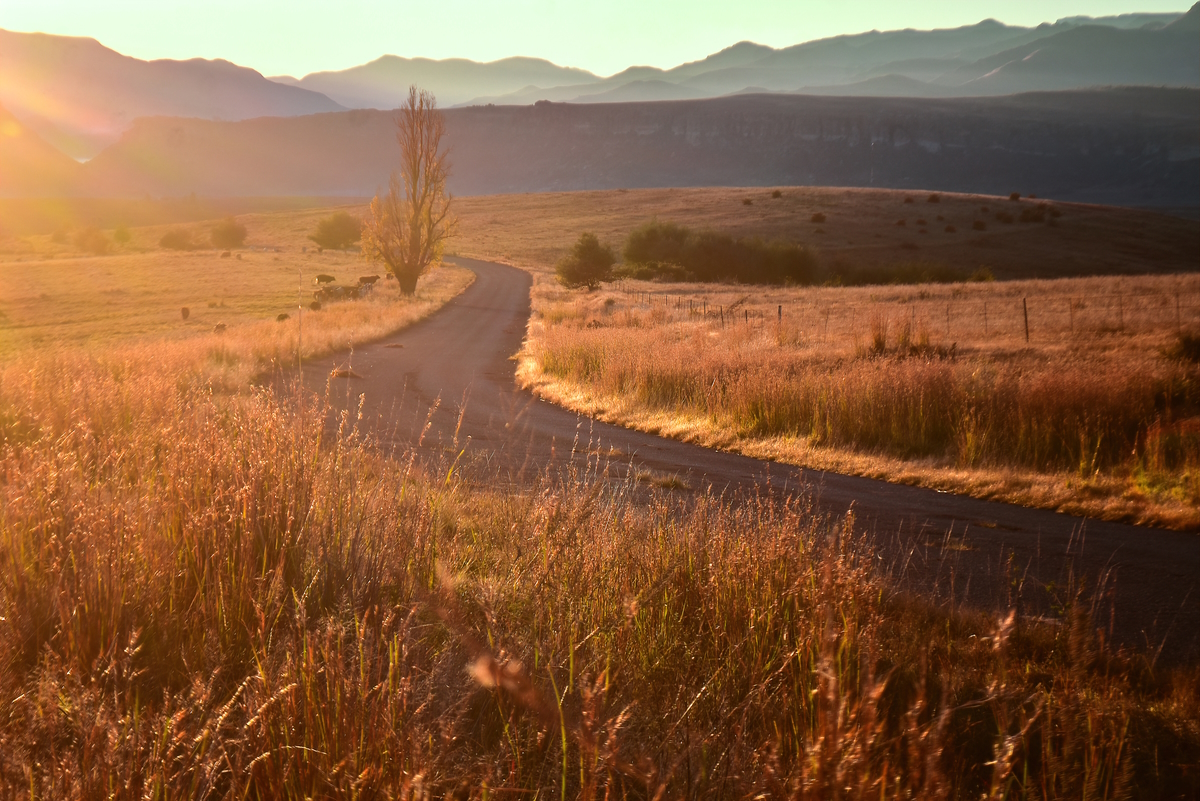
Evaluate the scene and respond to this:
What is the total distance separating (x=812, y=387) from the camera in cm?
1338

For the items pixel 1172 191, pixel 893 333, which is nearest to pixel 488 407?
pixel 893 333

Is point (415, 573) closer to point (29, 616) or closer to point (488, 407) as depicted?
point (29, 616)

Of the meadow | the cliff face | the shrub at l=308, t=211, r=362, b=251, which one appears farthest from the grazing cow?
the cliff face

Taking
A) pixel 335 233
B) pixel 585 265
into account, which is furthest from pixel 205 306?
pixel 335 233

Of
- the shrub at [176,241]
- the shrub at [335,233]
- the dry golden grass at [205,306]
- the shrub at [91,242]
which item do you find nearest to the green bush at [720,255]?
the dry golden grass at [205,306]

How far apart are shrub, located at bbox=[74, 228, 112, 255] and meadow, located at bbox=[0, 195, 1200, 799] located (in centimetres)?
9721

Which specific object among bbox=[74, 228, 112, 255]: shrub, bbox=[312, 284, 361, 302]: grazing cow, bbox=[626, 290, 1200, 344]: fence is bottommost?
bbox=[626, 290, 1200, 344]: fence

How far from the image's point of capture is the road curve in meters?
5.77

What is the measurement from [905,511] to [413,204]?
35934 mm

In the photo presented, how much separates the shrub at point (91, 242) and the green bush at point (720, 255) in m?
62.2

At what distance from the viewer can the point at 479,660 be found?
127 inches

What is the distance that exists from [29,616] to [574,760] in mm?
2383

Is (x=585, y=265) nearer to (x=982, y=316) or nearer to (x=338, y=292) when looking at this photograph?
(x=338, y=292)

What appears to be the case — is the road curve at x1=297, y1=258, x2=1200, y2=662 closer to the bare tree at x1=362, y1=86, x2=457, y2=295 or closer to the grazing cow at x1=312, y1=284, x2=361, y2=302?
the bare tree at x1=362, y1=86, x2=457, y2=295
